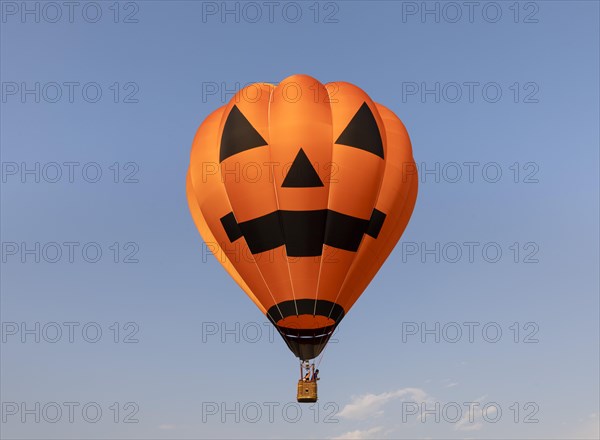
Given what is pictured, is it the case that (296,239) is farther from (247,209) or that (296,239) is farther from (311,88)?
(311,88)

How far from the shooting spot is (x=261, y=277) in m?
25.0

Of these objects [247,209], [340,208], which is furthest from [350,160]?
[247,209]

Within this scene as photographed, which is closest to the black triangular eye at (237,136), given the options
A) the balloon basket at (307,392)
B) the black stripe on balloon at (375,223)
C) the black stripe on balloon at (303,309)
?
the black stripe on balloon at (375,223)

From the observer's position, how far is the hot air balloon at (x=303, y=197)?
80.4ft

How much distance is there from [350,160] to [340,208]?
1.28 metres

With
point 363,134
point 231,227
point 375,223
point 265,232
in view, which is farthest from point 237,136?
point 375,223

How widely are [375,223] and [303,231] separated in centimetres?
209

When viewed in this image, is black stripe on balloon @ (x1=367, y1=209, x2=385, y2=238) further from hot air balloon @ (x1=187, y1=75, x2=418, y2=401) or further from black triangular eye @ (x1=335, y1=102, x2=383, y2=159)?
black triangular eye @ (x1=335, y1=102, x2=383, y2=159)

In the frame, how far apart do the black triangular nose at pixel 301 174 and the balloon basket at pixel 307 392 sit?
5177mm

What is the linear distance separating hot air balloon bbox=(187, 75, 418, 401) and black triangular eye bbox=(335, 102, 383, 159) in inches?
1.2

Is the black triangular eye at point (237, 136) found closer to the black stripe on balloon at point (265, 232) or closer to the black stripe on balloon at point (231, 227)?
the black stripe on balloon at point (231, 227)

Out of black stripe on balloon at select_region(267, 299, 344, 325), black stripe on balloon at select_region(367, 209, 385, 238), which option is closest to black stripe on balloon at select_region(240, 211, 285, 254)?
black stripe on balloon at select_region(267, 299, 344, 325)

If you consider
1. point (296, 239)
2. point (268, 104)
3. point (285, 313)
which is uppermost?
point (268, 104)

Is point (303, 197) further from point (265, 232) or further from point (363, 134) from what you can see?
point (363, 134)
